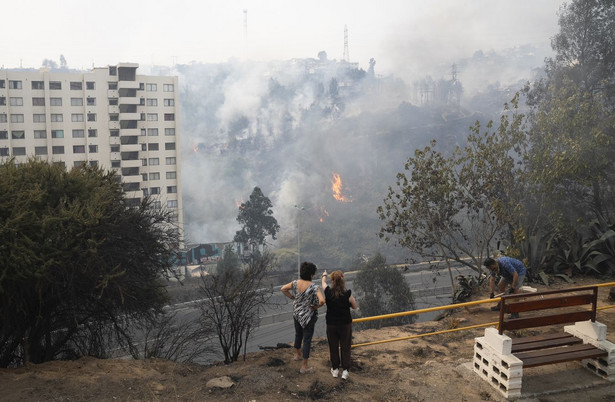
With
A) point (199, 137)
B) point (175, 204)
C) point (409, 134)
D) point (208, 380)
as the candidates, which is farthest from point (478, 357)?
point (199, 137)

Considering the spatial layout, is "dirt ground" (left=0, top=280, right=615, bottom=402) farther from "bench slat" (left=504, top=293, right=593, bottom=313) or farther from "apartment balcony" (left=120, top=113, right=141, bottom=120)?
"apartment balcony" (left=120, top=113, right=141, bottom=120)

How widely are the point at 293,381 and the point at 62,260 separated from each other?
560 cm

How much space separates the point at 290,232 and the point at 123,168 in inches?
1561

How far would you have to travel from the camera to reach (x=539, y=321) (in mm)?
5582

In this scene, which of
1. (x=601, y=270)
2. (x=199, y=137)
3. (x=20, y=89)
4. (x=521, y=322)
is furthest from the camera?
(x=199, y=137)

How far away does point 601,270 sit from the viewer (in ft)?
39.4

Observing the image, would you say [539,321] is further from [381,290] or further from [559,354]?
[381,290]

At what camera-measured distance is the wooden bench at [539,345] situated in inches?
215

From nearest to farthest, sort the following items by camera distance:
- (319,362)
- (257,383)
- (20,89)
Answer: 1. (257,383)
2. (319,362)
3. (20,89)

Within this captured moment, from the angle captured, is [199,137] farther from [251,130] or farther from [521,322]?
[521,322]

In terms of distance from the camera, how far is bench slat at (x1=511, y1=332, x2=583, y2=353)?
A: 5715mm

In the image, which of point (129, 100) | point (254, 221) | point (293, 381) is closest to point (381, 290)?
point (293, 381)

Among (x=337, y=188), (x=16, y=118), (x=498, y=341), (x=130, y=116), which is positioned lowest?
(x=498, y=341)

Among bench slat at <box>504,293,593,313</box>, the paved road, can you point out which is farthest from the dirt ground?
the paved road
